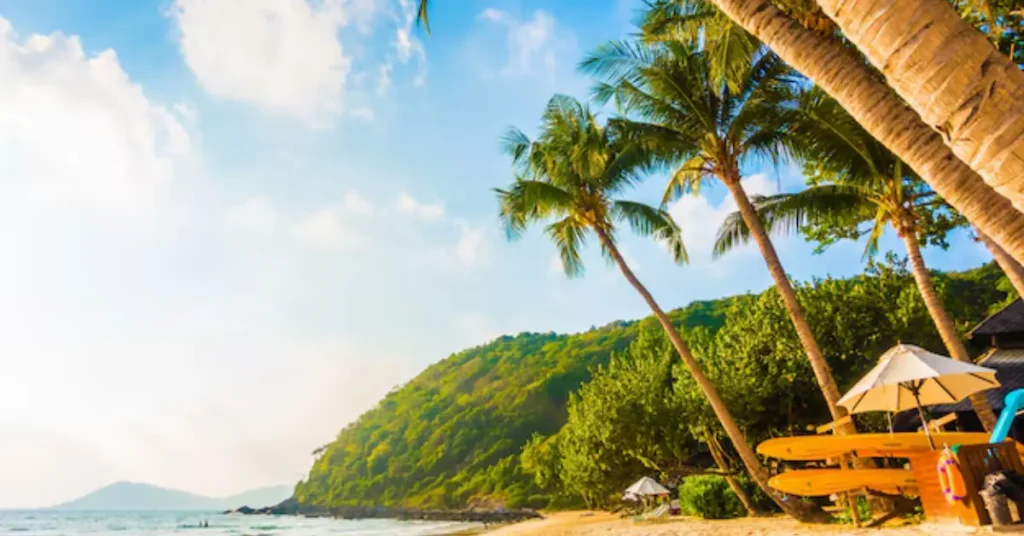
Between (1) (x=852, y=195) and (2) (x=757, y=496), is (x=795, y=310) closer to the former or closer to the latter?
(1) (x=852, y=195)

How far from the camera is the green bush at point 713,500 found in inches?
733

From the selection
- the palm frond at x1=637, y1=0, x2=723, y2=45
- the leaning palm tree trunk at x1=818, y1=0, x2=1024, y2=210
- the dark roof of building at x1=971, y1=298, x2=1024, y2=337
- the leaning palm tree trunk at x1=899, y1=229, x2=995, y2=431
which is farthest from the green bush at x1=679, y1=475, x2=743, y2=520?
the leaning palm tree trunk at x1=818, y1=0, x2=1024, y2=210

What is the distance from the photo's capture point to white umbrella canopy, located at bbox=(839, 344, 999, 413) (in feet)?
25.9

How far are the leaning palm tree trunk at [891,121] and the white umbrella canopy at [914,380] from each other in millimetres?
6191

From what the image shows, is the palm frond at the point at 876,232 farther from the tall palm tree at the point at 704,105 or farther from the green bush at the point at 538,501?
the green bush at the point at 538,501

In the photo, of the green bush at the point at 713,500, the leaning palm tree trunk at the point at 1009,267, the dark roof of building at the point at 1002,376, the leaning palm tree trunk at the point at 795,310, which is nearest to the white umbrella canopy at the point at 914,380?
the leaning palm tree trunk at the point at 795,310

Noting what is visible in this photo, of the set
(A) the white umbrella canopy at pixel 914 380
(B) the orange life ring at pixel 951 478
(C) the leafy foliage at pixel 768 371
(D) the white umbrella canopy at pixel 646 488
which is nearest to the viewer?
(B) the orange life ring at pixel 951 478

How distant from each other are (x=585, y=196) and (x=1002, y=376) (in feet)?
34.1

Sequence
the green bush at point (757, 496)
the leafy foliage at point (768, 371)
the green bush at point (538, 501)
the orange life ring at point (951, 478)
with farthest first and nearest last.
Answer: the green bush at point (538, 501), the leafy foliage at point (768, 371), the green bush at point (757, 496), the orange life ring at point (951, 478)

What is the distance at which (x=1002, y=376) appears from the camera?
1449cm

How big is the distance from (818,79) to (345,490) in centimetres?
9548

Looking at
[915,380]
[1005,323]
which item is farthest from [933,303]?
[1005,323]

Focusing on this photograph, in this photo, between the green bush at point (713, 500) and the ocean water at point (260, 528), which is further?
the ocean water at point (260, 528)

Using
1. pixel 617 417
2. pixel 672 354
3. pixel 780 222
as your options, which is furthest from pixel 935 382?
pixel 672 354
